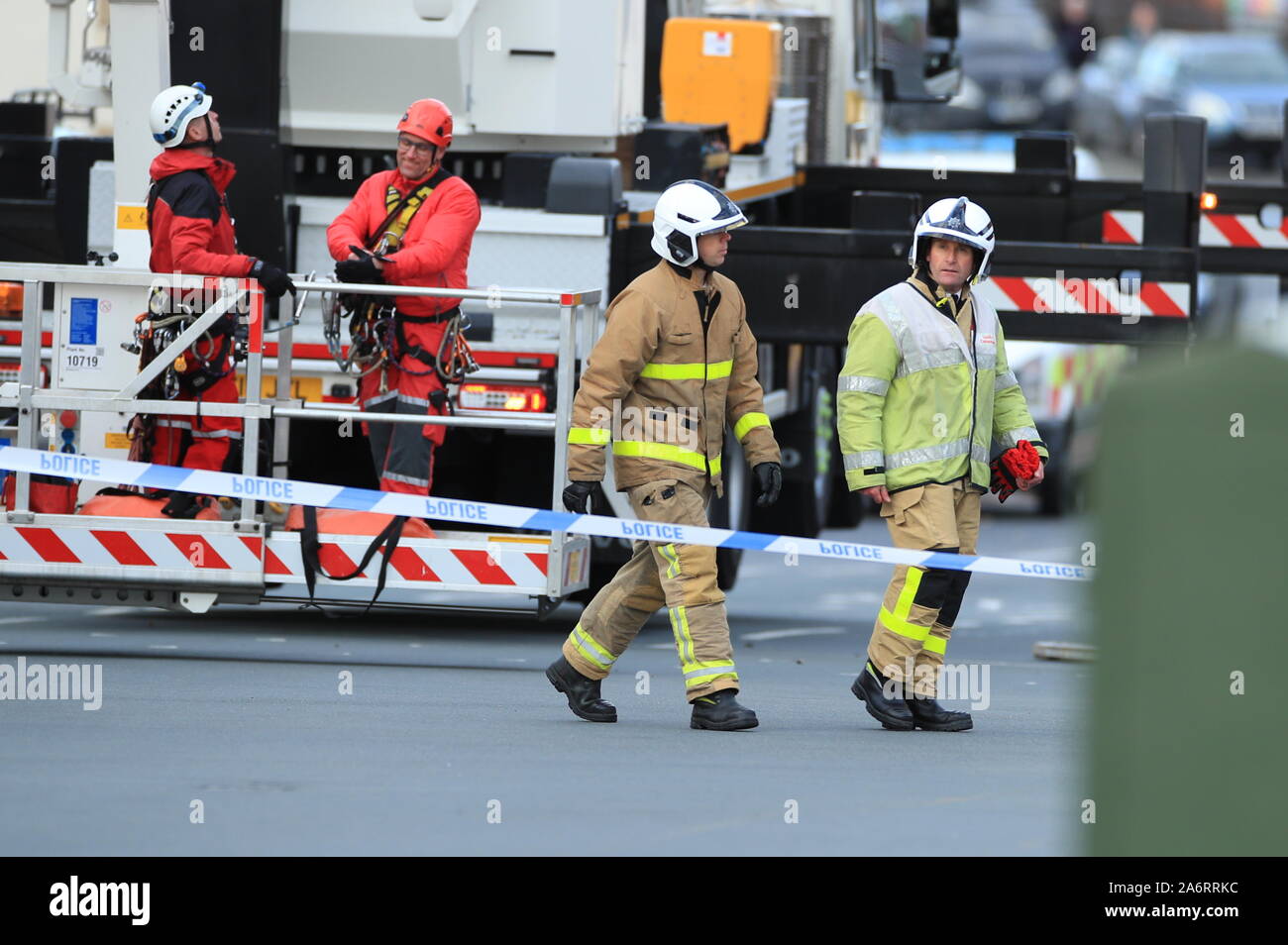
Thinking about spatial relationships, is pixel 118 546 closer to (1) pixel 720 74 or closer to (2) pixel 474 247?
(2) pixel 474 247

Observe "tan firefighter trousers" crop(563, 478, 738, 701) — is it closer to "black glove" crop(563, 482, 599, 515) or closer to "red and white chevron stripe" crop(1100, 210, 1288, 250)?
"black glove" crop(563, 482, 599, 515)

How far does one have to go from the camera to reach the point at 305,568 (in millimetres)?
8711

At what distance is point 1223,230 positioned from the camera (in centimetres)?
1230

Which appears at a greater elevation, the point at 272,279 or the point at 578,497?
the point at 272,279

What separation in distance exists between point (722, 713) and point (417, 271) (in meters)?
2.42

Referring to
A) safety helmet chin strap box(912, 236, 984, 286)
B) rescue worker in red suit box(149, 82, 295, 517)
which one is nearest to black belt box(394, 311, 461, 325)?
rescue worker in red suit box(149, 82, 295, 517)

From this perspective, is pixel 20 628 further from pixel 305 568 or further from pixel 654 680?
pixel 654 680

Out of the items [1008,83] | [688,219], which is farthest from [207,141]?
[1008,83]

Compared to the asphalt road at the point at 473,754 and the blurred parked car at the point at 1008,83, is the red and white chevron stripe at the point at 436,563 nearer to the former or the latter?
the asphalt road at the point at 473,754

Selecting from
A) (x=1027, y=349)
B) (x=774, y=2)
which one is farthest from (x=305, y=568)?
(x=1027, y=349)

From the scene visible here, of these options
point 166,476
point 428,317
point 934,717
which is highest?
point 428,317

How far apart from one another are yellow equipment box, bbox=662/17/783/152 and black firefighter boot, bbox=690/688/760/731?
198 inches

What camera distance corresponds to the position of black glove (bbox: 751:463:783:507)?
7.38 meters
